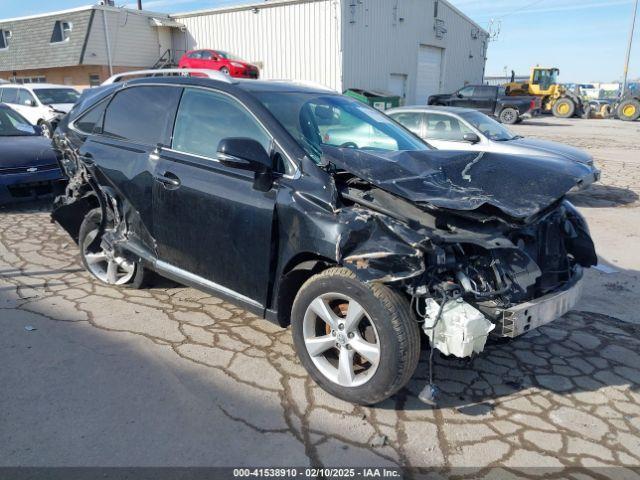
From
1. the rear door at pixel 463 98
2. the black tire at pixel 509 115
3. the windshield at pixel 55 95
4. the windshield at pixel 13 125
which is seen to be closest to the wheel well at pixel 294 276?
the windshield at pixel 13 125

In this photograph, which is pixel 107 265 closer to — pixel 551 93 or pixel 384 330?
pixel 384 330

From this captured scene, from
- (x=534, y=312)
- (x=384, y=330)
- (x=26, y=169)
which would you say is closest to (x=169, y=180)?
(x=384, y=330)

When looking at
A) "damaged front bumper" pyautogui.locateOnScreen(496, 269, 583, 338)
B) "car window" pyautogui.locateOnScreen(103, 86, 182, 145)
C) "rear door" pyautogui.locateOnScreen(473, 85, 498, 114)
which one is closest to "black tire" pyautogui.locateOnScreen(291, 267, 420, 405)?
"damaged front bumper" pyautogui.locateOnScreen(496, 269, 583, 338)

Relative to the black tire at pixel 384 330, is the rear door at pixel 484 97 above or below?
above

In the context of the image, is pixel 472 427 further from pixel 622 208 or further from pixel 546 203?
pixel 622 208

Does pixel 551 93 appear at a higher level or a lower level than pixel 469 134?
higher

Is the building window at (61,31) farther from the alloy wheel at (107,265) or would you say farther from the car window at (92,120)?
the alloy wheel at (107,265)

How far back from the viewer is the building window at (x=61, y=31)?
86.7 ft

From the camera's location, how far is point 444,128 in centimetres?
898

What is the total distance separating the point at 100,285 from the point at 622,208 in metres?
8.02

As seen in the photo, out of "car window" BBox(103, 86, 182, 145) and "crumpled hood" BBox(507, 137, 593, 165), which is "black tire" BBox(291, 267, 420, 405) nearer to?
"car window" BBox(103, 86, 182, 145)

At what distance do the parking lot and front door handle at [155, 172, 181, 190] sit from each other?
1084 millimetres

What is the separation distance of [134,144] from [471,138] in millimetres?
5970

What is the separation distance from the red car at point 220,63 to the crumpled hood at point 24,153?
14369mm
